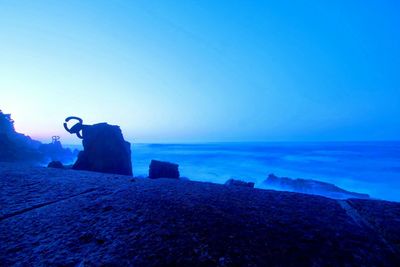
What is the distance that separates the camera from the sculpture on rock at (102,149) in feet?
21.3

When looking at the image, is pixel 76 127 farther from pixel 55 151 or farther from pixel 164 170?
pixel 55 151

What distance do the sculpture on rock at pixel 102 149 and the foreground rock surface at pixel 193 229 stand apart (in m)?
5.14

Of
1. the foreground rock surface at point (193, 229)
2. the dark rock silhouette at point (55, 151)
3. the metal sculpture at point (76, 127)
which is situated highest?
the metal sculpture at point (76, 127)

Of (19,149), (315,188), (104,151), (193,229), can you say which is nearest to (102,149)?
(104,151)

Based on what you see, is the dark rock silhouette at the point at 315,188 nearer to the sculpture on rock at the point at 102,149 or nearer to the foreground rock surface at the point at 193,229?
the sculpture on rock at the point at 102,149

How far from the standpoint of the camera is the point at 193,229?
108cm

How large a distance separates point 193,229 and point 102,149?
6.71m

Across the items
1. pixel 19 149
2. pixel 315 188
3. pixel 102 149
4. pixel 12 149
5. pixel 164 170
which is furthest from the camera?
pixel 19 149

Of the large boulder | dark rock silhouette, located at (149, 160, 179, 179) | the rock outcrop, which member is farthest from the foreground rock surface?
the rock outcrop

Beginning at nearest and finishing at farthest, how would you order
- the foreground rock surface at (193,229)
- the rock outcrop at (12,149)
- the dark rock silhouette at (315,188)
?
1. the foreground rock surface at (193,229)
2. the dark rock silhouette at (315,188)
3. the rock outcrop at (12,149)

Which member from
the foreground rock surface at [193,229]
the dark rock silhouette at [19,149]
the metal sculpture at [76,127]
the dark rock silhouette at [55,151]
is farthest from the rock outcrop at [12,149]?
the foreground rock surface at [193,229]

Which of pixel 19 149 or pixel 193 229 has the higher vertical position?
pixel 193 229

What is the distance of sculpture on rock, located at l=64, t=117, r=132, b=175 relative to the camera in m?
6.49

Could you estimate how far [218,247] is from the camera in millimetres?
924
